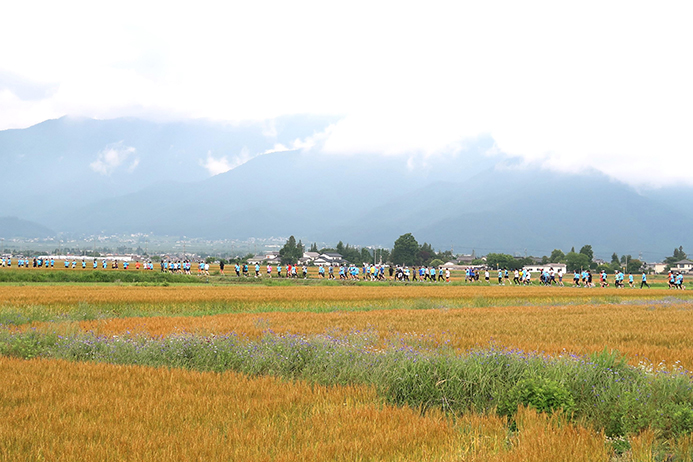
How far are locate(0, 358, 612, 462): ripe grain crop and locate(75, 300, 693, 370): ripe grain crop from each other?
16.3 feet

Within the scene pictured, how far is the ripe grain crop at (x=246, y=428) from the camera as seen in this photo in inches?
208

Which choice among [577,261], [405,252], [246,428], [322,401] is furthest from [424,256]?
[246,428]

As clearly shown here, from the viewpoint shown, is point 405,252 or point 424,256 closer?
point 405,252

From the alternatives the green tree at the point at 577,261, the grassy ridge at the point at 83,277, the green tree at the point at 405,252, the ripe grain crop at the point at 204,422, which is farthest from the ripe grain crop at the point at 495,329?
the green tree at the point at 577,261

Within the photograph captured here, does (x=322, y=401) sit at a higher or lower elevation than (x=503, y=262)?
lower

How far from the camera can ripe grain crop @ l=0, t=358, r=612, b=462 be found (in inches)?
208

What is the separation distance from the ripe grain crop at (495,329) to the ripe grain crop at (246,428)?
4.98 m

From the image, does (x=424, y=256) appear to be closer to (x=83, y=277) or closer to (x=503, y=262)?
(x=503, y=262)

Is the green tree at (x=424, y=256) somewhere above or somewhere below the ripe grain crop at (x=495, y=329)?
above

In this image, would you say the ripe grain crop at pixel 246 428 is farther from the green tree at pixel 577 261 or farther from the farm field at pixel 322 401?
the green tree at pixel 577 261

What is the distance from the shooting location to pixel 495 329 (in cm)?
1694

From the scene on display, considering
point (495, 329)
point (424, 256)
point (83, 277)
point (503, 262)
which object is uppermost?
point (424, 256)

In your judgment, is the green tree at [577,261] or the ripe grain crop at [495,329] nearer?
the ripe grain crop at [495,329]

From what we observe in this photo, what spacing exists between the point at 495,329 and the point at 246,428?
1235 centimetres
